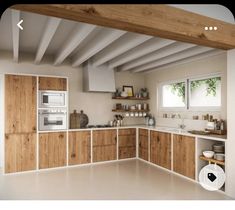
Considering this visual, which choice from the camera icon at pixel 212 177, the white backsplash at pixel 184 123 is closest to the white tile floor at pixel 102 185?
the camera icon at pixel 212 177

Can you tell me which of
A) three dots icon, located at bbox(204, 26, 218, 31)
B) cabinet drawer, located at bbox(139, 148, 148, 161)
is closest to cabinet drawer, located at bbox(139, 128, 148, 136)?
cabinet drawer, located at bbox(139, 148, 148, 161)

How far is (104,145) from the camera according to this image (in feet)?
15.9

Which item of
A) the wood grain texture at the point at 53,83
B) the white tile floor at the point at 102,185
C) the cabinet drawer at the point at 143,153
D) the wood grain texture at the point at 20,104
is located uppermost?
the wood grain texture at the point at 53,83

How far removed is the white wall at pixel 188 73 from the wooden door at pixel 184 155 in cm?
77

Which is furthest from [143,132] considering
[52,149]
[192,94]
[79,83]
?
[52,149]

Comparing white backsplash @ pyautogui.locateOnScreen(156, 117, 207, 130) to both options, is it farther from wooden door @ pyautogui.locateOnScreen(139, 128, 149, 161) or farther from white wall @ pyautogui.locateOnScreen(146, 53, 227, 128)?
wooden door @ pyautogui.locateOnScreen(139, 128, 149, 161)

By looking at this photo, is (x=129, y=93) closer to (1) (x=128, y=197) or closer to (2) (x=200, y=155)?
(2) (x=200, y=155)

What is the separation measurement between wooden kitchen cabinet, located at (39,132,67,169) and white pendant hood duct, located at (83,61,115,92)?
1261mm

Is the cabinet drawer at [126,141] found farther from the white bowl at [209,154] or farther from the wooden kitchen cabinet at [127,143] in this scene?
the white bowl at [209,154]

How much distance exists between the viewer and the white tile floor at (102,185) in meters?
3.03

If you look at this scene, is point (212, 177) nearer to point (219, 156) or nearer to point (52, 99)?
point (219, 156)

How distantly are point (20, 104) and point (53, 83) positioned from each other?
2.47 ft

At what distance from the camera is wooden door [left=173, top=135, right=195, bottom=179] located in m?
3.64
